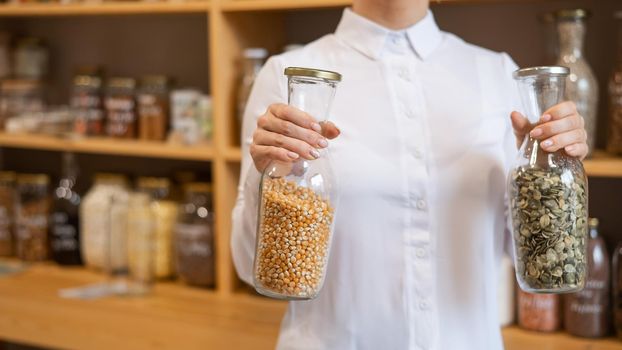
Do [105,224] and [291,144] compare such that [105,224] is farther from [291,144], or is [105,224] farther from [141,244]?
[291,144]

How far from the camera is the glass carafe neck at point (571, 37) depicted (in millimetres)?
1649

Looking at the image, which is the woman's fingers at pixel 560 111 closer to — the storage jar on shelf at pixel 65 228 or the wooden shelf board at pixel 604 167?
the wooden shelf board at pixel 604 167

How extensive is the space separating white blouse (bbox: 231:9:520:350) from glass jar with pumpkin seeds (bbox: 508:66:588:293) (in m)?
0.13

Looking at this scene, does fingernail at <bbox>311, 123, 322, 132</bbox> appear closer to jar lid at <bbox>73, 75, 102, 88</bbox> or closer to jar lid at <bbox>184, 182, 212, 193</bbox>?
jar lid at <bbox>184, 182, 212, 193</bbox>

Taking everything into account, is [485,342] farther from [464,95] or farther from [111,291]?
[111,291]

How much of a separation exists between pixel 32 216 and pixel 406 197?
147 cm

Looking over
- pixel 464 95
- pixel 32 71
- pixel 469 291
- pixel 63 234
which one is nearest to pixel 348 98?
pixel 464 95

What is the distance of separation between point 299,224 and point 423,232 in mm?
239

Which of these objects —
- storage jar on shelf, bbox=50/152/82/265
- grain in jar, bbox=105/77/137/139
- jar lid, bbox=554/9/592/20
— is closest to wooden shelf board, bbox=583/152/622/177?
jar lid, bbox=554/9/592/20

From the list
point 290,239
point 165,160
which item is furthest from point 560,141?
point 165,160

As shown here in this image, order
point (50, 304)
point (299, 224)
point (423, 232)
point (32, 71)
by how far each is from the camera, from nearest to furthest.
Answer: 1. point (299, 224)
2. point (423, 232)
3. point (50, 304)
4. point (32, 71)

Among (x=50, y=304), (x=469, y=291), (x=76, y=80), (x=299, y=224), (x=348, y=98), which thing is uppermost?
(x=76, y=80)

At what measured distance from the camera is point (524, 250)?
110cm

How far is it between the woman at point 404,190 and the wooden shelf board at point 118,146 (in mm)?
799
